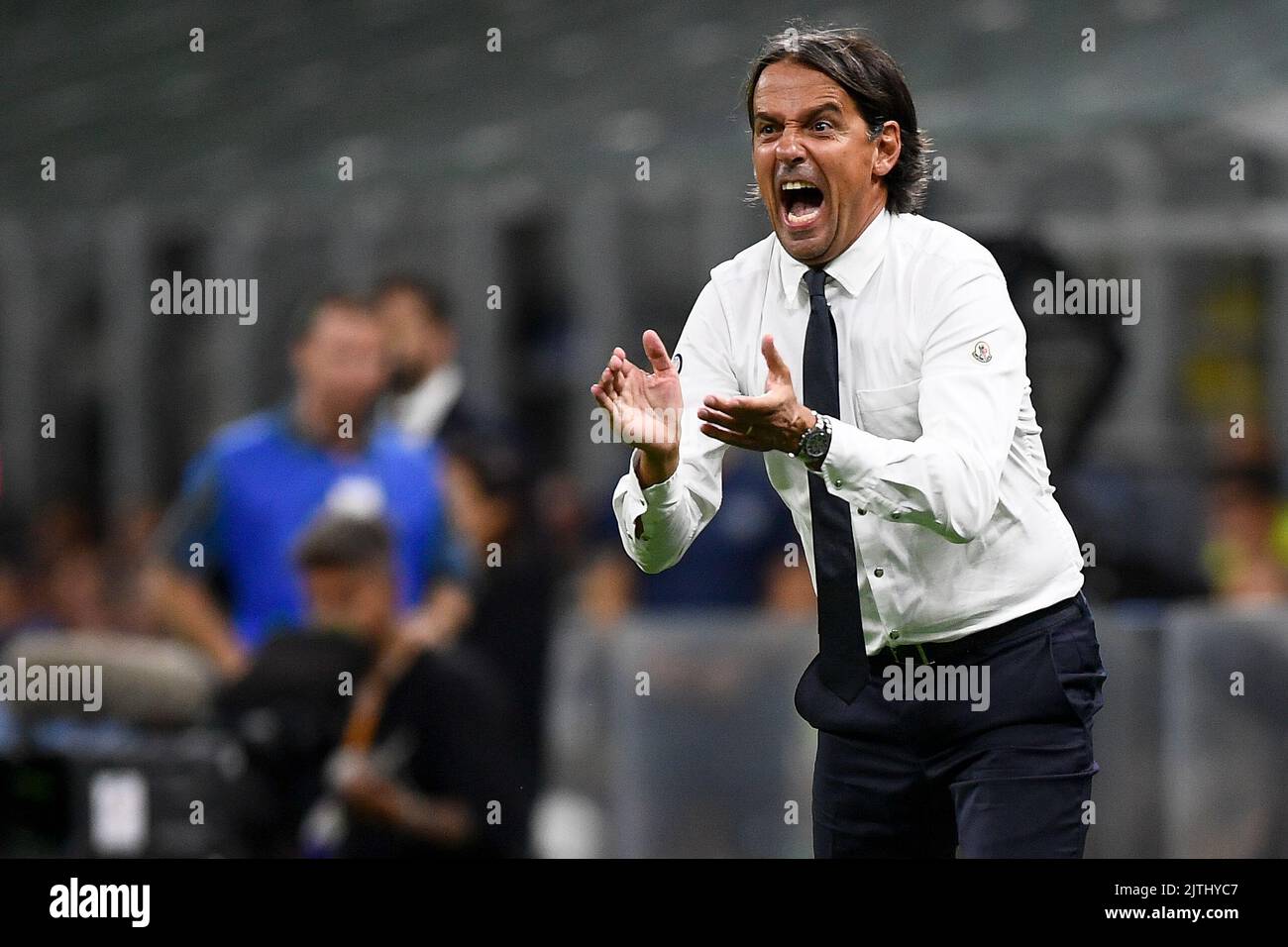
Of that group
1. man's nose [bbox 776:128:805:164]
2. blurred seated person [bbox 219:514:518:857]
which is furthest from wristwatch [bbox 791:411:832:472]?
blurred seated person [bbox 219:514:518:857]

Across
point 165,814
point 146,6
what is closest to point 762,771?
point 165,814

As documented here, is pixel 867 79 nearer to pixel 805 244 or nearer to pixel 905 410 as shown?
pixel 805 244

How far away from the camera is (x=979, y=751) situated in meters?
3.34

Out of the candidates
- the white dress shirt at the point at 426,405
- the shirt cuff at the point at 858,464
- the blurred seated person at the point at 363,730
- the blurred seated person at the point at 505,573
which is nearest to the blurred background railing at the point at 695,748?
the blurred seated person at the point at 363,730

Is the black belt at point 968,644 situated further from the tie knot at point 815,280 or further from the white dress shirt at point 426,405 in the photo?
the white dress shirt at point 426,405

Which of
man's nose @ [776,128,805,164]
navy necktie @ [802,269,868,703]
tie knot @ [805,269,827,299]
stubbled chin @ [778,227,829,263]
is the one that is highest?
man's nose @ [776,128,805,164]

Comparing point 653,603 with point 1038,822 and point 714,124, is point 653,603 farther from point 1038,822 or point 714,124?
point 1038,822

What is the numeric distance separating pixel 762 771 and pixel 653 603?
1172 mm

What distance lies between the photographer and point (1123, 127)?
28.1ft

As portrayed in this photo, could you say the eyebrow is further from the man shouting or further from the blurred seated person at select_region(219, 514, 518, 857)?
the blurred seated person at select_region(219, 514, 518, 857)

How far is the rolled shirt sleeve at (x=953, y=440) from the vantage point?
122 inches

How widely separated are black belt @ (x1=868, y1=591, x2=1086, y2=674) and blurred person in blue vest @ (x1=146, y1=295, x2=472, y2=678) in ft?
9.87

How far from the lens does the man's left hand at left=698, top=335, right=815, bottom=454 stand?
9.95 ft
